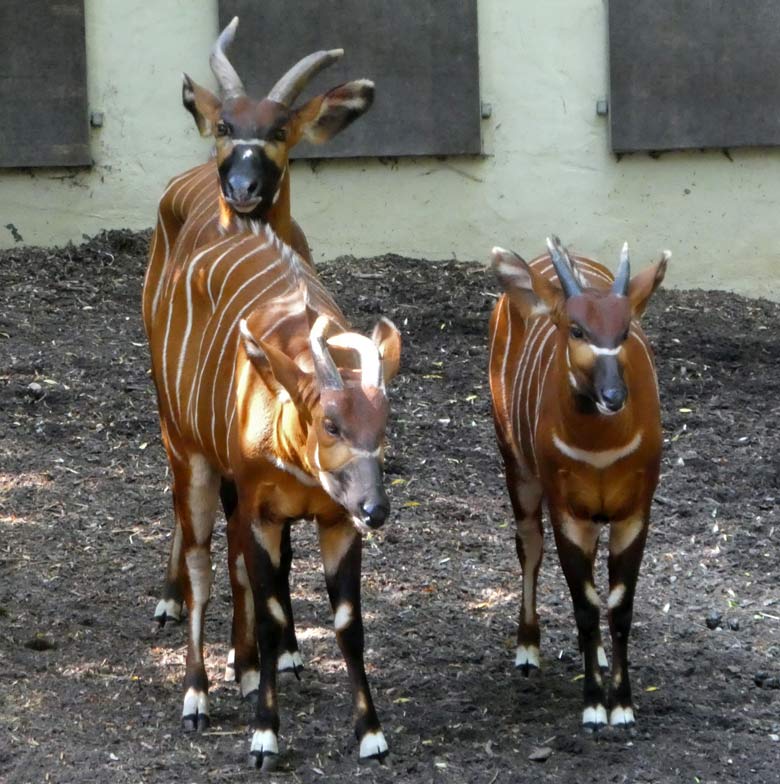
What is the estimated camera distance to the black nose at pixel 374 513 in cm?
400

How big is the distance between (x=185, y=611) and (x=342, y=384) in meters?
2.13

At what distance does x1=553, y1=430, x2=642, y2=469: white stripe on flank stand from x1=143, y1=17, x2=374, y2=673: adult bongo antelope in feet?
4.89

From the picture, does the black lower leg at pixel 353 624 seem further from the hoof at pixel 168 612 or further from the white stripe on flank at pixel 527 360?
the hoof at pixel 168 612

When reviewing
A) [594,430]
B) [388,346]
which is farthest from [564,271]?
[388,346]

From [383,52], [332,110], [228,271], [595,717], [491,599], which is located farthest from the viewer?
[383,52]

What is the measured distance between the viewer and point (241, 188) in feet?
19.0

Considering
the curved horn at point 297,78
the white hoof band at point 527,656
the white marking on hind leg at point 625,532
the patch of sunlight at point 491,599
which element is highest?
the curved horn at point 297,78

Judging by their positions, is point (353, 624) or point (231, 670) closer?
point (353, 624)

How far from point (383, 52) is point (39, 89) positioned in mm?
2175

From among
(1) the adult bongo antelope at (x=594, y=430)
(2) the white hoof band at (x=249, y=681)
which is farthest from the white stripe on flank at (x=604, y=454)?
(2) the white hoof band at (x=249, y=681)

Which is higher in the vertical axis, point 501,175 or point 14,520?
point 501,175

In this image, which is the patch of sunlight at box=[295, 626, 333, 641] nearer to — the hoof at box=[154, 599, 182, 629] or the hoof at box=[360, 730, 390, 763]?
the hoof at box=[154, 599, 182, 629]

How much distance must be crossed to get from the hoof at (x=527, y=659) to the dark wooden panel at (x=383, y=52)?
4.99 m

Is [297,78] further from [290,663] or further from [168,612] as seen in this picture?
[290,663]
